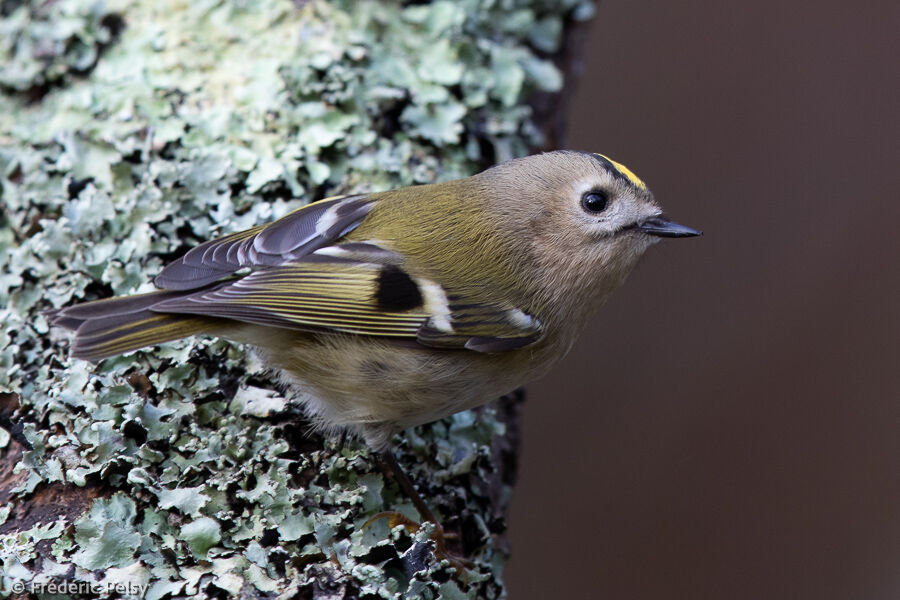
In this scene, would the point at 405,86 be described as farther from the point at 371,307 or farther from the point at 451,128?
the point at 371,307

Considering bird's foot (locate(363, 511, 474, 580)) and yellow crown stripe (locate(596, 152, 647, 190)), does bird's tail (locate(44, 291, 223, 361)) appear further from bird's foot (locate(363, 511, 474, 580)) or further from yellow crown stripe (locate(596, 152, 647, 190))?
yellow crown stripe (locate(596, 152, 647, 190))

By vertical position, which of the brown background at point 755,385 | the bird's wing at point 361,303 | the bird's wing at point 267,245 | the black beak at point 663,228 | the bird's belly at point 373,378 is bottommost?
the brown background at point 755,385

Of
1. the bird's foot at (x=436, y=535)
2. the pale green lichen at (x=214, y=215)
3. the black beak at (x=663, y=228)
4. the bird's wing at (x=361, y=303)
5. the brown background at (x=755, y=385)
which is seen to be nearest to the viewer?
the pale green lichen at (x=214, y=215)

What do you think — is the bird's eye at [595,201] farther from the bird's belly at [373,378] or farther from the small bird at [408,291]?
the bird's belly at [373,378]

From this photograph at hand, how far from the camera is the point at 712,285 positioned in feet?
14.3

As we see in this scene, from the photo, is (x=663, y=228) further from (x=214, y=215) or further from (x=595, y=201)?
(x=214, y=215)

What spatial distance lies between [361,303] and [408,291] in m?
0.11

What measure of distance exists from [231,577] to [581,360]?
294cm

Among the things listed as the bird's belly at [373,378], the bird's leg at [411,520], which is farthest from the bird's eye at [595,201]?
the bird's leg at [411,520]

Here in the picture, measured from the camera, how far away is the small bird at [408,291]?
1.93 m

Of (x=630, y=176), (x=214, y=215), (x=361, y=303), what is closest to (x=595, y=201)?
(x=630, y=176)

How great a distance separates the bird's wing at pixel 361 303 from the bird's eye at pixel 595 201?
0.33 meters

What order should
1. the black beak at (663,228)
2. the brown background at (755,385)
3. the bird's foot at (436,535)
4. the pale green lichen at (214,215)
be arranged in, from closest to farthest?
the pale green lichen at (214,215) < the bird's foot at (436,535) < the black beak at (663,228) < the brown background at (755,385)

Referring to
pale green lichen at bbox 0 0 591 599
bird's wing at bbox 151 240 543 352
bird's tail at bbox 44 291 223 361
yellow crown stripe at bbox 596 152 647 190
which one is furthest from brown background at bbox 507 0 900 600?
bird's tail at bbox 44 291 223 361
